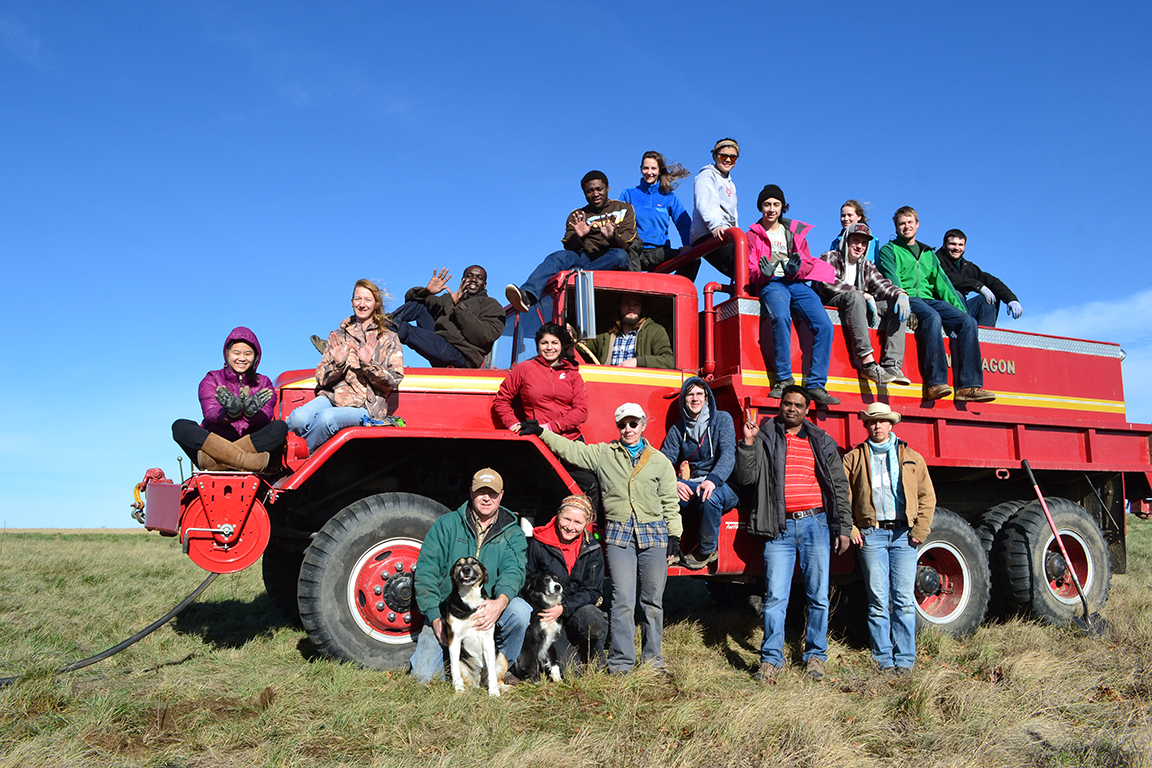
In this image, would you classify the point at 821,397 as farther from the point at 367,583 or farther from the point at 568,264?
the point at 367,583

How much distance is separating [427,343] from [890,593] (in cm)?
411

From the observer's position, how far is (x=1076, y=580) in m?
7.25

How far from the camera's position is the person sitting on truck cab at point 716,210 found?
690 centimetres

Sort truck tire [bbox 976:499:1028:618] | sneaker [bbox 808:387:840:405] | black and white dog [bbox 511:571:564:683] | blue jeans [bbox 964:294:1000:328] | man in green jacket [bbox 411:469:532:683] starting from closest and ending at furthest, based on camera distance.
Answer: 1. man in green jacket [bbox 411:469:532:683]
2. black and white dog [bbox 511:571:564:683]
3. sneaker [bbox 808:387:840:405]
4. truck tire [bbox 976:499:1028:618]
5. blue jeans [bbox 964:294:1000:328]

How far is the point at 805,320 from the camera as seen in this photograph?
6.59 m

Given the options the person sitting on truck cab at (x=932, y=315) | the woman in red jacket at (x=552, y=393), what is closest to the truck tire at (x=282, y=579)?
the woman in red jacket at (x=552, y=393)

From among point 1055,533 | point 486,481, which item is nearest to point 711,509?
point 486,481

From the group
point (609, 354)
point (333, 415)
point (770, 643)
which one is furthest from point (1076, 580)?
point (333, 415)

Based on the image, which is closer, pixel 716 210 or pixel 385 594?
pixel 385 594

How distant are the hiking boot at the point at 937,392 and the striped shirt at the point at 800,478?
5.92 ft

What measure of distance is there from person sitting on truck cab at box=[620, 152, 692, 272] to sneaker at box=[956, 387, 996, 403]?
2813mm

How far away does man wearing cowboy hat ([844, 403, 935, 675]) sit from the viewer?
596 centimetres

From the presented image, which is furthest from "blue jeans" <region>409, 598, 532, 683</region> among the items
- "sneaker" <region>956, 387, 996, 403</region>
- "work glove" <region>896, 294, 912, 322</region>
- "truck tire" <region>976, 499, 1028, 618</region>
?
"truck tire" <region>976, 499, 1028, 618</region>

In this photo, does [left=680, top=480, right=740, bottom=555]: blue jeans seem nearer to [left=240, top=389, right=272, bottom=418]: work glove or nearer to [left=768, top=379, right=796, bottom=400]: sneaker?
[left=768, top=379, right=796, bottom=400]: sneaker
